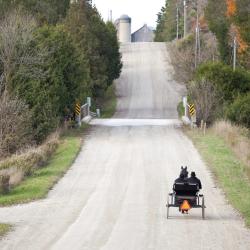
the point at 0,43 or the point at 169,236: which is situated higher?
the point at 0,43

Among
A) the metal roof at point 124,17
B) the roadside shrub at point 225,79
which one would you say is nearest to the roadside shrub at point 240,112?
the roadside shrub at point 225,79

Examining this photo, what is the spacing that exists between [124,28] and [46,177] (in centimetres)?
13234

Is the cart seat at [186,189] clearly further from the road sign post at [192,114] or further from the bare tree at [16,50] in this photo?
the road sign post at [192,114]

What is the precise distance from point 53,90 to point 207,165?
16.0m

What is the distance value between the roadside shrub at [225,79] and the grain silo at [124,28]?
352ft

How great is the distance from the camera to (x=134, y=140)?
3791 centimetres

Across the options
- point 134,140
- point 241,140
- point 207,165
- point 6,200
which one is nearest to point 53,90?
point 134,140

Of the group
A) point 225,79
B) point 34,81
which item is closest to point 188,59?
point 225,79

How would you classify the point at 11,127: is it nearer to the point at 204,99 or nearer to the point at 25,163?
the point at 25,163

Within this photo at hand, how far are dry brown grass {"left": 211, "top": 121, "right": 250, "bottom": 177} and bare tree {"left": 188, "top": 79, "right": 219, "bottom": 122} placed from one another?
107 inches

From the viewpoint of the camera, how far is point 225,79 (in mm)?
47906

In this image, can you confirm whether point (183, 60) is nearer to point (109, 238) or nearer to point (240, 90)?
Result: point (240, 90)

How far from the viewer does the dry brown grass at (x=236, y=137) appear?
30631mm

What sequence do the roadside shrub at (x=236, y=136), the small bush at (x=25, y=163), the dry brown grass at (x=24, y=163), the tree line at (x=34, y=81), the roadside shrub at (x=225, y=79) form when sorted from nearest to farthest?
the dry brown grass at (x=24, y=163) → the small bush at (x=25, y=163) → the roadside shrub at (x=236, y=136) → the tree line at (x=34, y=81) → the roadside shrub at (x=225, y=79)
